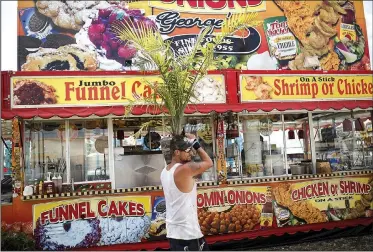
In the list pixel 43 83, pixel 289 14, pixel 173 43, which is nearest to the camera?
pixel 43 83

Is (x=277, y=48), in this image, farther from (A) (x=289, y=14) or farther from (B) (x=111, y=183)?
(B) (x=111, y=183)

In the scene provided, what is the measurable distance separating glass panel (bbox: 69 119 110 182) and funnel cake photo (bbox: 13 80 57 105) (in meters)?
1.03

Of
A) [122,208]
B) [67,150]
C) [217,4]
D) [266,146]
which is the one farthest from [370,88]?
[67,150]

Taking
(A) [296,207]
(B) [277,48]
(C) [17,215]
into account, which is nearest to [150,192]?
(C) [17,215]

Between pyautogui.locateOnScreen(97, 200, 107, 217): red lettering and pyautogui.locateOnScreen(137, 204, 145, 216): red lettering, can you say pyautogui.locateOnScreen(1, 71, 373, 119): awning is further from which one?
pyautogui.locateOnScreen(137, 204, 145, 216): red lettering

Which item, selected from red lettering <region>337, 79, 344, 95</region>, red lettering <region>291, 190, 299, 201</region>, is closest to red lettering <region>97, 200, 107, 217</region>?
red lettering <region>291, 190, 299, 201</region>

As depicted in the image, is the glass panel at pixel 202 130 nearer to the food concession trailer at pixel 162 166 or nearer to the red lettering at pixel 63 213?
the food concession trailer at pixel 162 166

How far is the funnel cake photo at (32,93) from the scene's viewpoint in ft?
21.5

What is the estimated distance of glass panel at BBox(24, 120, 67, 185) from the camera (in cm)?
740

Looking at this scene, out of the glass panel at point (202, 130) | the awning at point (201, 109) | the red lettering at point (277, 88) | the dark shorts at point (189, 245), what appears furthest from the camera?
the glass panel at point (202, 130)

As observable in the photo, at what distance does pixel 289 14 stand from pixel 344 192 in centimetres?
476

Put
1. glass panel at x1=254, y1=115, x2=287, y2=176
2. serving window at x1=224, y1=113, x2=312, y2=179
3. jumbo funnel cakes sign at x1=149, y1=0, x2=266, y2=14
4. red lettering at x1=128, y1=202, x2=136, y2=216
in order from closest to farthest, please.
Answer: red lettering at x1=128, y1=202, x2=136, y2=216 < serving window at x1=224, y1=113, x2=312, y2=179 < glass panel at x1=254, y1=115, x2=287, y2=176 < jumbo funnel cakes sign at x1=149, y1=0, x2=266, y2=14

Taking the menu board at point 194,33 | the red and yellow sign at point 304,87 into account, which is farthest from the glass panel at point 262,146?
the menu board at point 194,33

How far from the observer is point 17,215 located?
6855mm
